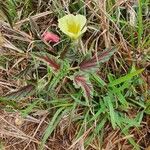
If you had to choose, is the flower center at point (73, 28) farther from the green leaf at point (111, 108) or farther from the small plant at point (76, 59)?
the green leaf at point (111, 108)

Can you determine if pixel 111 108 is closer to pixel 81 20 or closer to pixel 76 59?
pixel 76 59

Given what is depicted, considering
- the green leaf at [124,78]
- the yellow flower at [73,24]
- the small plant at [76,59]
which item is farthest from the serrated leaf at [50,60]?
the green leaf at [124,78]

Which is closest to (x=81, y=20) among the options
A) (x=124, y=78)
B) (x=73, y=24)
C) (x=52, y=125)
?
(x=73, y=24)

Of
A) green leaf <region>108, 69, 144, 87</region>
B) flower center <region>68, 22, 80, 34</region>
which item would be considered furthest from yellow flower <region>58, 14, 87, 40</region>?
green leaf <region>108, 69, 144, 87</region>

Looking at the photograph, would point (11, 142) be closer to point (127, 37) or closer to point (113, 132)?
point (113, 132)

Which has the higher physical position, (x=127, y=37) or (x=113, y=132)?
(x=127, y=37)

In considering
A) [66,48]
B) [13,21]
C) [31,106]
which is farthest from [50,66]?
[13,21]
